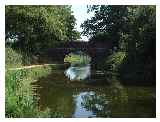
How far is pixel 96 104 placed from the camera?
1038cm

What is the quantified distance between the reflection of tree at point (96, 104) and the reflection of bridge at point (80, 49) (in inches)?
241

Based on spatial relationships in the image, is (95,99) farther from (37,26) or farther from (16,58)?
(37,26)

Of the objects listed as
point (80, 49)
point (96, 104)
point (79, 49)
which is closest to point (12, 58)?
point (96, 104)

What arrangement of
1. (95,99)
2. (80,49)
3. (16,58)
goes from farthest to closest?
(80,49)
(16,58)
(95,99)

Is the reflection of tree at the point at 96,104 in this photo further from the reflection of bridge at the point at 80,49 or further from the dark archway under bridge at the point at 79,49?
the reflection of bridge at the point at 80,49

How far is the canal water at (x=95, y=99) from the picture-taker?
9328mm

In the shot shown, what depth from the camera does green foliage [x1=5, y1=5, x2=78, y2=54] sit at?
14.6 m

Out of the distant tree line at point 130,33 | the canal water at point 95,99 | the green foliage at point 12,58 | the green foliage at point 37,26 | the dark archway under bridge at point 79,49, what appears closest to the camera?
the canal water at point 95,99

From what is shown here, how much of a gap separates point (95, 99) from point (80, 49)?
29.7ft

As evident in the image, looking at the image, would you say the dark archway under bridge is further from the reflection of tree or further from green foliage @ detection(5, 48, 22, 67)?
the reflection of tree

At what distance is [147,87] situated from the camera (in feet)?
41.9

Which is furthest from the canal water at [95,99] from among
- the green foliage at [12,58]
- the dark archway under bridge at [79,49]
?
the dark archway under bridge at [79,49]

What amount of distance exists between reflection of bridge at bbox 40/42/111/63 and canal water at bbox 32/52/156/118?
3287 mm
